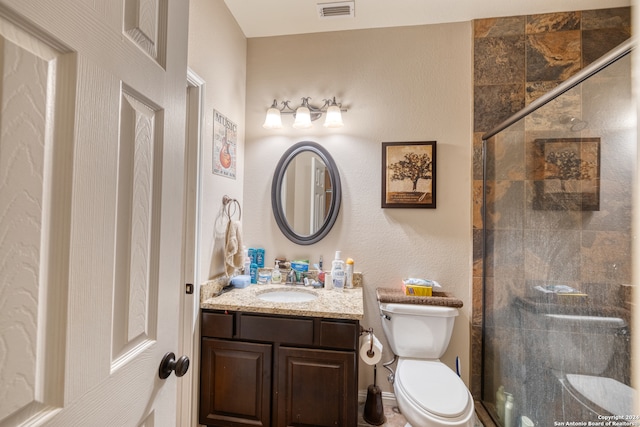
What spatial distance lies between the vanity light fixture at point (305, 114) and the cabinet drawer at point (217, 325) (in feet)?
4.41

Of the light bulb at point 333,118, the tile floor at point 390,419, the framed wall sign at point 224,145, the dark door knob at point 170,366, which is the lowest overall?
the tile floor at point 390,419

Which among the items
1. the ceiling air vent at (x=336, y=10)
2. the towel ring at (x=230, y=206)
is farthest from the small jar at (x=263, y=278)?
the ceiling air vent at (x=336, y=10)

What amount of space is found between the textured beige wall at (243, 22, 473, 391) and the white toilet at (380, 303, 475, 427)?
247 mm

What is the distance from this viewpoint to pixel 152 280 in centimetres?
66

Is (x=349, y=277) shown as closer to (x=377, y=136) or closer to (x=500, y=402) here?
(x=377, y=136)

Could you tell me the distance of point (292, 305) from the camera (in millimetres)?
1560

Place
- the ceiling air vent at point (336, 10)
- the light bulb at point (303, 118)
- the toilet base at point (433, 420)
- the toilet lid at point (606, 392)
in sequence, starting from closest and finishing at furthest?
1. the toilet lid at point (606, 392)
2. the toilet base at point (433, 420)
3. the ceiling air vent at point (336, 10)
4. the light bulb at point (303, 118)

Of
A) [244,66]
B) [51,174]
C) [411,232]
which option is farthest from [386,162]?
[51,174]

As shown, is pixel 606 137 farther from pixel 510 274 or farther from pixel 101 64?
pixel 101 64

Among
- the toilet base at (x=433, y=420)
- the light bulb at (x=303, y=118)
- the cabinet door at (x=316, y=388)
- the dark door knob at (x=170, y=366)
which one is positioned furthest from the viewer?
the light bulb at (x=303, y=118)

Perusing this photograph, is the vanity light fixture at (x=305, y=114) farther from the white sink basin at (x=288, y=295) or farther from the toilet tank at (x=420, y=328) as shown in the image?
the toilet tank at (x=420, y=328)

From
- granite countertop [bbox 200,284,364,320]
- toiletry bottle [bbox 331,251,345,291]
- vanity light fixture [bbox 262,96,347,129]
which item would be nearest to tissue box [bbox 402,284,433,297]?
granite countertop [bbox 200,284,364,320]

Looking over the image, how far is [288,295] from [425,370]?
0.95 metres

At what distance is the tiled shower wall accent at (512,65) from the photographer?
1.90m
